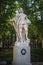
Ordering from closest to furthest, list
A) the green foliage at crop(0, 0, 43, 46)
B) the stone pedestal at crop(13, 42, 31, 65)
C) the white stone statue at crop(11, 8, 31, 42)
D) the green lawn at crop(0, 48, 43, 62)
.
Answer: the stone pedestal at crop(13, 42, 31, 65)
the white stone statue at crop(11, 8, 31, 42)
the green lawn at crop(0, 48, 43, 62)
the green foliage at crop(0, 0, 43, 46)

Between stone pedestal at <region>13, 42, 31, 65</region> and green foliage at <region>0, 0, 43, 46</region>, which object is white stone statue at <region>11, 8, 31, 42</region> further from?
green foliage at <region>0, 0, 43, 46</region>

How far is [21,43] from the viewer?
522 inches

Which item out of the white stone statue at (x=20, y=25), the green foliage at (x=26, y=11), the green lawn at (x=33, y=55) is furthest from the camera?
the green foliage at (x=26, y=11)

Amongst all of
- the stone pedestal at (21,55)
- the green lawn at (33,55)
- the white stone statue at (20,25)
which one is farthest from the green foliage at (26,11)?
the stone pedestal at (21,55)

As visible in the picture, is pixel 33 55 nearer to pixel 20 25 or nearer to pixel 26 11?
pixel 26 11

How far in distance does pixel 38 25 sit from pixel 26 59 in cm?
700

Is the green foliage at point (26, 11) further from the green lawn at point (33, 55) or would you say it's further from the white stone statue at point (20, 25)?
the white stone statue at point (20, 25)

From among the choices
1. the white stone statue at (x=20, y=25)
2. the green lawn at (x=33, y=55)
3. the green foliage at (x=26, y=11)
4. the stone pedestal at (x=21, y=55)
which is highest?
the green foliage at (x=26, y=11)

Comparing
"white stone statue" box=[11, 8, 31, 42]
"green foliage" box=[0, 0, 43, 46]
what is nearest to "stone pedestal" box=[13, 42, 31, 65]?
"white stone statue" box=[11, 8, 31, 42]

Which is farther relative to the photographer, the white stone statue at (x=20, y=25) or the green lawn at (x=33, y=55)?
the green lawn at (x=33, y=55)

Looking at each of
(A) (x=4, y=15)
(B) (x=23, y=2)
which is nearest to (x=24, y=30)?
(A) (x=4, y=15)

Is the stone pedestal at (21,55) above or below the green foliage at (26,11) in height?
below

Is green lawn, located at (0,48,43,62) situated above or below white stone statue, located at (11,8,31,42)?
below

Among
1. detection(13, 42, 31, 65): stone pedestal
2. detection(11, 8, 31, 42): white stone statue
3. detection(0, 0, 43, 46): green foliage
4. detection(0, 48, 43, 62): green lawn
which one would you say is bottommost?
detection(0, 48, 43, 62): green lawn
